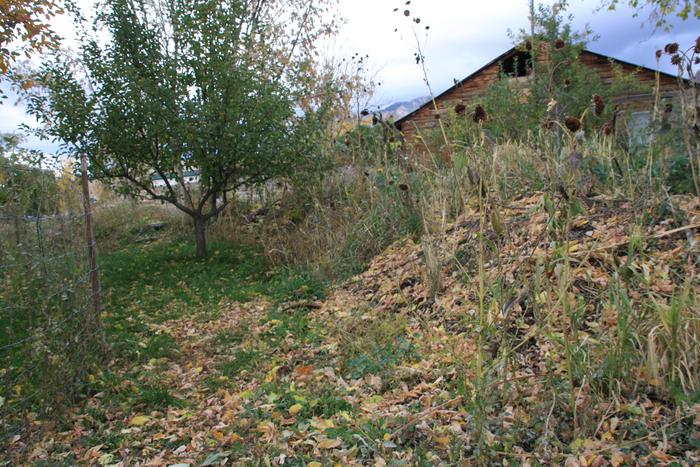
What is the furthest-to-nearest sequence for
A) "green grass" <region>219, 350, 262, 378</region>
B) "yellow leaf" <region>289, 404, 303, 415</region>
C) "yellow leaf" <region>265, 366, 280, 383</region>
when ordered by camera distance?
"green grass" <region>219, 350, 262, 378</region>, "yellow leaf" <region>265, 366, 280, 383</region>, "yellow leaf" <region>289, 404, 303, 415</region>

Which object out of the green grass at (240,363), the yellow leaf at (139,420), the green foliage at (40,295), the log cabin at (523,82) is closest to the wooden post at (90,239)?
the green foliage at (40,295)

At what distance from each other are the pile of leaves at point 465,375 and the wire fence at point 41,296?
199 mm

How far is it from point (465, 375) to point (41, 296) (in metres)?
2.65

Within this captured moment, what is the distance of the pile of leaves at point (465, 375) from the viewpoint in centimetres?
224

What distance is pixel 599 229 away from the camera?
149 inches

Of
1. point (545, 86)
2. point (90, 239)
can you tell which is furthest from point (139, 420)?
point (545, 86)

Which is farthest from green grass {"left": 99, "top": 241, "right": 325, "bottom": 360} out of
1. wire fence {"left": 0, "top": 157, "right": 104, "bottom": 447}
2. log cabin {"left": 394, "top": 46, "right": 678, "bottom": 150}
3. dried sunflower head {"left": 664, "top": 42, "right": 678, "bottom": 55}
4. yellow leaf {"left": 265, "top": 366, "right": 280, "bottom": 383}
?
log cabin {"left": 394, "top": 46, "right": 678, "bottom": 150}

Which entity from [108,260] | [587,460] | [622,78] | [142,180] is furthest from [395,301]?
[622,78]

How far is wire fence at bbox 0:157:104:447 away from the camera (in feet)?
10.4

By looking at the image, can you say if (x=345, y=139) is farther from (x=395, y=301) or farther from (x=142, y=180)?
(x=395, y=301)

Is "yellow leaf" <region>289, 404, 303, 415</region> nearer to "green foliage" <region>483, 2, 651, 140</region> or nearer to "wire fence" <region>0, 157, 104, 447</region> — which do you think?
"wire fence" <region>0, 157, 104, 447</region>

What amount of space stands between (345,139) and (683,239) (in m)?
6.30

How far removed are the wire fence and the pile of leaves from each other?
0.20 meters

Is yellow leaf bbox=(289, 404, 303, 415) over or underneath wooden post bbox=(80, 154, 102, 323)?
underneath
